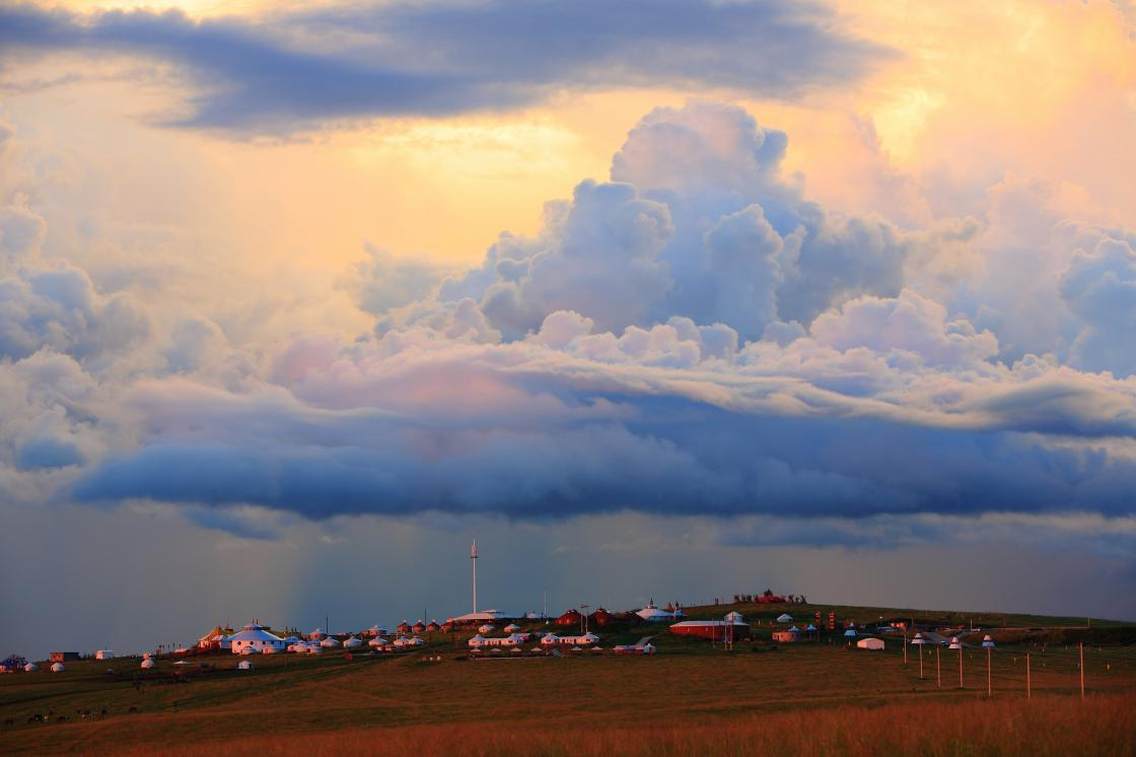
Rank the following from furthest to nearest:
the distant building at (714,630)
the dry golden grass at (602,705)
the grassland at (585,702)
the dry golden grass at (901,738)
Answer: the distant building at (714,630)
the grassland at (585,702)
the dry golden grass at (602,705)
the dry golden grass at (901,738)

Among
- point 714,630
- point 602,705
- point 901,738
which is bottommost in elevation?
point 602,705

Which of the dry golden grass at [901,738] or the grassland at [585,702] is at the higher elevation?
the dry golden grass at [901,738]

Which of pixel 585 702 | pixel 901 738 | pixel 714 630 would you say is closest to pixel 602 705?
pixel 585 702

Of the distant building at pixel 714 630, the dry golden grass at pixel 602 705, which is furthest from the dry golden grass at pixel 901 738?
the distant building at pixel 714 630

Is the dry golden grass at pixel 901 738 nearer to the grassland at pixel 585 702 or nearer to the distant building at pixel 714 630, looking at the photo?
the grassland at pixel 585 702

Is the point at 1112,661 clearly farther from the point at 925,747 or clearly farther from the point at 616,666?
the point at 925,747

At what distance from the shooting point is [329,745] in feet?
188

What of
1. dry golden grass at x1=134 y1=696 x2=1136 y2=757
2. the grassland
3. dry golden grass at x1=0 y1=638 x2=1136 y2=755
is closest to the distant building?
the grassland

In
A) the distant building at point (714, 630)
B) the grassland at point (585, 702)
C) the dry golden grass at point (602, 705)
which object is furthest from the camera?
the distant building at point (714, 630)

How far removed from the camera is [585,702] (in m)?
124

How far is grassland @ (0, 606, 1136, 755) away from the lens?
44.7 metres

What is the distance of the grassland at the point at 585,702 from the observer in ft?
147

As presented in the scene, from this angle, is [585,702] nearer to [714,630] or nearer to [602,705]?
[602,705]

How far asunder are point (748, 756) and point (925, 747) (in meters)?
4.84
